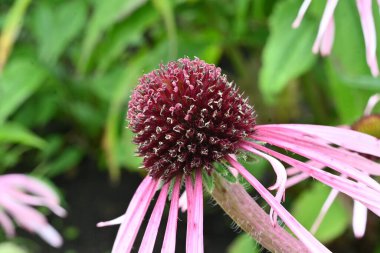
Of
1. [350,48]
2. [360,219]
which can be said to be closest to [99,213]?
[350,48]

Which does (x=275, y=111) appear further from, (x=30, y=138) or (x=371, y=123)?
(x=371, y=123)

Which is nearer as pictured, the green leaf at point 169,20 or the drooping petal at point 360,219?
the drooping petal at point 360,219

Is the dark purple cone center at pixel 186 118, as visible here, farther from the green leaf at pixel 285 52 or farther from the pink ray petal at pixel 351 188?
the green leaf at pixel 285 52

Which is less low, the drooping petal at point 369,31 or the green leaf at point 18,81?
the green leaf at point 18,81

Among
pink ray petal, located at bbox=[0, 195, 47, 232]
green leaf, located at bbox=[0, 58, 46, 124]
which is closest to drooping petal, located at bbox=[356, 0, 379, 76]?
pink ray petal, located at bbox=[0, 195, 47, 232]

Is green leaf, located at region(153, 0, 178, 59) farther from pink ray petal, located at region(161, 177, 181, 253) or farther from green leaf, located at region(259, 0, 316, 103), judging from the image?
pink ray petal, located at region(161, 177, 181, 253)

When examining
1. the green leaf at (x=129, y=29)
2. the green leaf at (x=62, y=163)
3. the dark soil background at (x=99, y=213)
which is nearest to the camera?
the green leaf at (x=129, y=29)

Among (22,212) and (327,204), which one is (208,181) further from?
(22,212)

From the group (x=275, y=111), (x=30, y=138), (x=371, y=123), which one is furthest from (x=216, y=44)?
(x=371, y=123)

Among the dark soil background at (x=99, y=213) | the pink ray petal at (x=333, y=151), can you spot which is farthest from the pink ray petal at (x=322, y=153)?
the dark soil background at (x=99, y=213)
